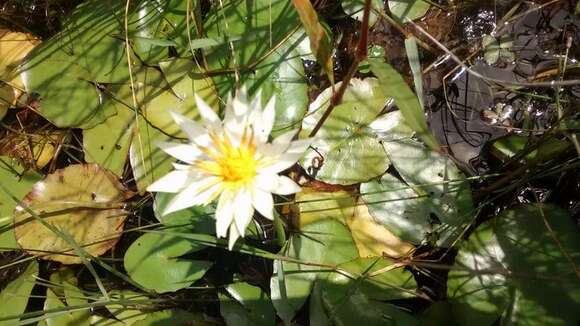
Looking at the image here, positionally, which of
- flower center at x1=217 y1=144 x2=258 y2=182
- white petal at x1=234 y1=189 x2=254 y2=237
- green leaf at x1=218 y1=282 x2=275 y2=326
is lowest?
green leaf at x1=218 y1=282 x2=275 y2=326

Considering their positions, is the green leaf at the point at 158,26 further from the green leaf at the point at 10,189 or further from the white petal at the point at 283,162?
the white petal at the point at 283,162

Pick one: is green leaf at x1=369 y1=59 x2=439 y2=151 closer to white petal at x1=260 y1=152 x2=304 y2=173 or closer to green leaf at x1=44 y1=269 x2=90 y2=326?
white petal at x1=260 y1=152 x2=304 y2=173

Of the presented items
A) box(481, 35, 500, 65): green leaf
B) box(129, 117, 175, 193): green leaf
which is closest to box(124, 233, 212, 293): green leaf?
box(129, 117, 175, 193): green leaf

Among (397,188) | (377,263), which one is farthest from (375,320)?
(397,188)

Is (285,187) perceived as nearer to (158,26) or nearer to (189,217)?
(189,217)

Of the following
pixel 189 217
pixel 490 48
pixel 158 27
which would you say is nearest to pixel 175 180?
pixel 189 217

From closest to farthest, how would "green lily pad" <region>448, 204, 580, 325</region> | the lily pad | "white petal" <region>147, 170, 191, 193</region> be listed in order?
1. "white petal" <region>147, 170, 191, 193</region>
2. "green lily pad" <region>448, 204, 580, 325</region>
3. the lily pad

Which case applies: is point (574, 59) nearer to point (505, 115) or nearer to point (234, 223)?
point (505, 115)
